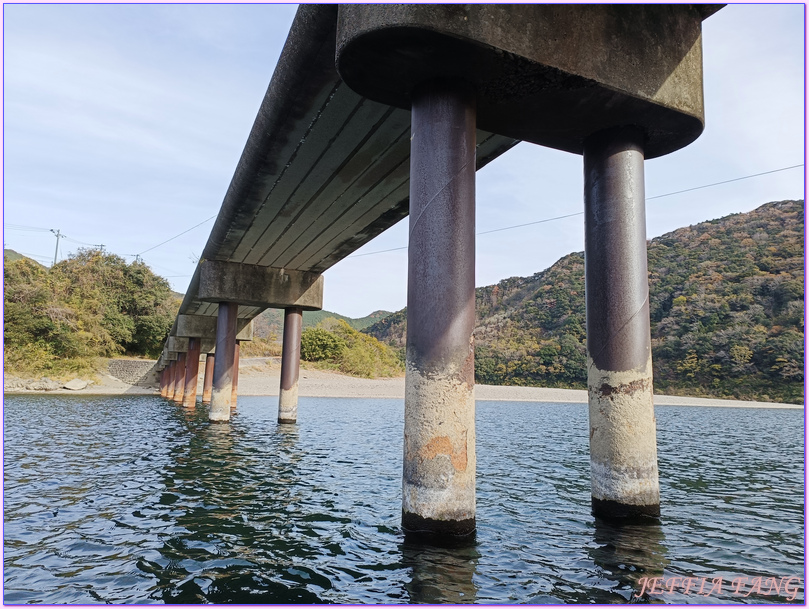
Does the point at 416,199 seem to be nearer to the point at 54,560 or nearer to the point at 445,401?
the point at 445,401

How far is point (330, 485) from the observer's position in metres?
8.18

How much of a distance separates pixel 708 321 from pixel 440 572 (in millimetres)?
55304

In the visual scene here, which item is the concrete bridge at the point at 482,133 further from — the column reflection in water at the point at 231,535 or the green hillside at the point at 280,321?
the green hillside at the point at 280,321

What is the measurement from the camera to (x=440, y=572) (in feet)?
13.7

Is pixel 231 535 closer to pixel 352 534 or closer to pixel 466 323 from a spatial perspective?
pixel 352 534

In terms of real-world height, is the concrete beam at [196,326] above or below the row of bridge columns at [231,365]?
above

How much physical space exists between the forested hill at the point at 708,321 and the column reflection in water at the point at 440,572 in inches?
1938

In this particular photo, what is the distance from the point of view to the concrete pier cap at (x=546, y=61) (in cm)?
477

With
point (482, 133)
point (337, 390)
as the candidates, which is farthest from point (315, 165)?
point (337, 390)

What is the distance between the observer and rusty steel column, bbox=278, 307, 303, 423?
56.7ft

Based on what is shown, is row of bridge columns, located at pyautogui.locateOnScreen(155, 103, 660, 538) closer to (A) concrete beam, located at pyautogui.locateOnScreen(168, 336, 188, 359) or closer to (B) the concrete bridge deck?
(B) the concrete bridge deck

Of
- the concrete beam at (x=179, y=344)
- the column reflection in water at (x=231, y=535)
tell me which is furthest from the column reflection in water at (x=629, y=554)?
the concrete beam at (x=179, y=344)

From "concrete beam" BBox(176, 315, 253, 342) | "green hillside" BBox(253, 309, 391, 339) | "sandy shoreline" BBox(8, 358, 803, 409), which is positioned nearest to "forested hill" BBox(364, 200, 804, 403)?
"sandy shoreline" BBox(8, 358, 803, 409)

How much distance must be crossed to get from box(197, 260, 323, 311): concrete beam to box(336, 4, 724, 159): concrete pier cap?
11692mm
